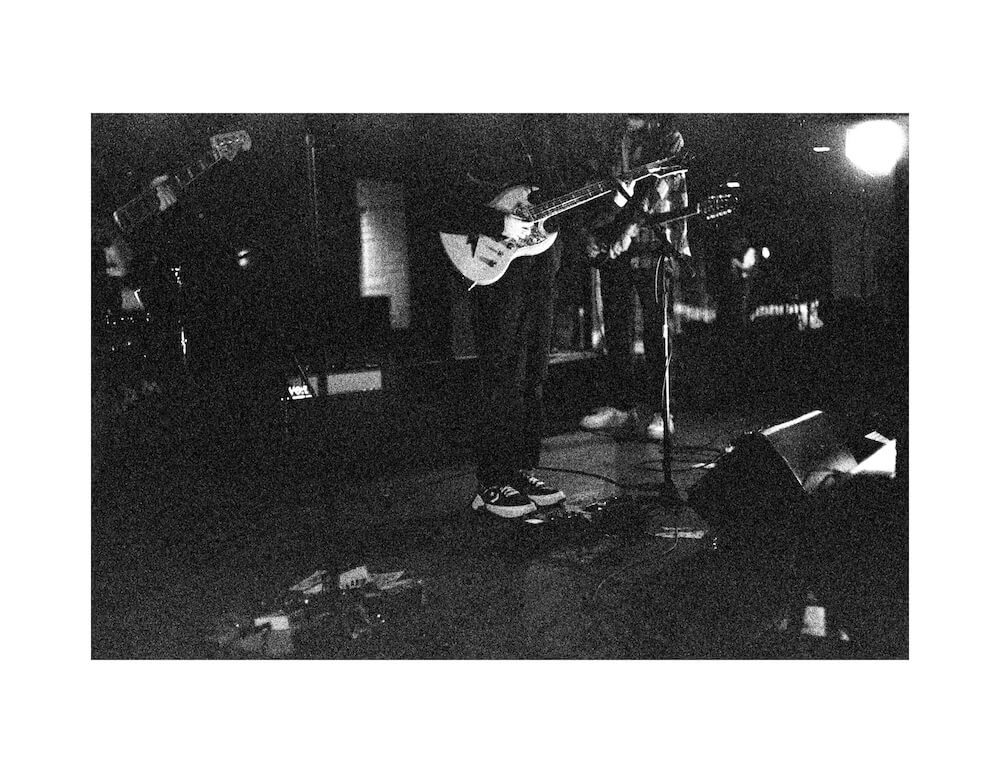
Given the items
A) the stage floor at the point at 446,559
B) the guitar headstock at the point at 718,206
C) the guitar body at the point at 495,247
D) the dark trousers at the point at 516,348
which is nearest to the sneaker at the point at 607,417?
the stage floor at the point at 446,559

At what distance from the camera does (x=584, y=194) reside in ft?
8.64

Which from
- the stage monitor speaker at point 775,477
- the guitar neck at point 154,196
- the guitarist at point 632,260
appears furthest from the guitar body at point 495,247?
the stage monitor speaker at point 775,477

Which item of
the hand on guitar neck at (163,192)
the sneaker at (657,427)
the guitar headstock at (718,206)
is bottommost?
the sneaker at (657,427)

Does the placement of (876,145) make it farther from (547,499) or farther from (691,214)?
(547,499)

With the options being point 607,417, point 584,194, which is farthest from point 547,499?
point 584,194

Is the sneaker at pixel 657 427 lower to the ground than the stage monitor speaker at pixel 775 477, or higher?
higher

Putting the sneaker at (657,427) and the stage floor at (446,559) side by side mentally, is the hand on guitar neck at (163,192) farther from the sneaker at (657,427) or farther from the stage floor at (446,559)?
the sneaker at (657,427)

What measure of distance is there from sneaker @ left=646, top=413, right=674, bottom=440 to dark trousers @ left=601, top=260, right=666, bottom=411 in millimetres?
86

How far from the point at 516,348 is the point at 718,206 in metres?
0.59

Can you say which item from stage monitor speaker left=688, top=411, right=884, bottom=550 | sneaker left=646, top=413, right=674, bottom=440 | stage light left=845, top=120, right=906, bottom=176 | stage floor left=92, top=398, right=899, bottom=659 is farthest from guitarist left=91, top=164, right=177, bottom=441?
stage light left=845, top=120, right=906, bottom=176

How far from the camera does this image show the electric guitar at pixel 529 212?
2.63m

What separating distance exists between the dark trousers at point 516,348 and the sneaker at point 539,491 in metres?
0.05

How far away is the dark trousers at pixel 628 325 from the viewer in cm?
263

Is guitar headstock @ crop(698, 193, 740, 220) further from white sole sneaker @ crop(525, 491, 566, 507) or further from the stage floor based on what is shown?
white sole sneaker @ crop(525, 491, 566, 507)
